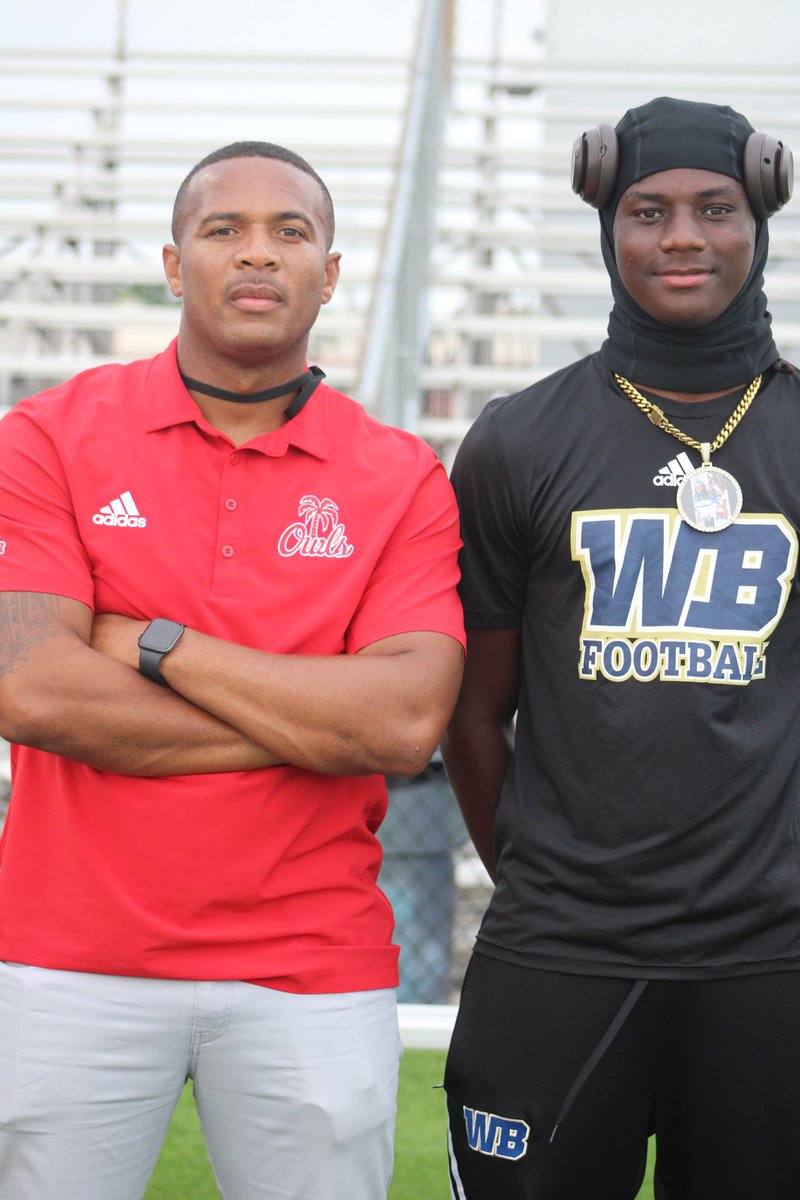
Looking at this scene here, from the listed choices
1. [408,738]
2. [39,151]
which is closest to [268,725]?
[408,738]

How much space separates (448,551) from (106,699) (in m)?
0.53

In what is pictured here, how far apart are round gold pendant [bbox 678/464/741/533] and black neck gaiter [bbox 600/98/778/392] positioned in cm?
15

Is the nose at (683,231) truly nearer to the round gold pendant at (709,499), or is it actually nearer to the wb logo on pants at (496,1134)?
the round gold pendant at (709,499)

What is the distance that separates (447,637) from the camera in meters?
2.11

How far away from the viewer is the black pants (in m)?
2.02

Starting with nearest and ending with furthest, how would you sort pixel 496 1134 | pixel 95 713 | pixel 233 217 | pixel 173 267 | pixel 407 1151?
1. pixel 95 713
2. pixel 496 1134
3. pixel 233 217
4. pixel 173 267
5. pixel 407 1151

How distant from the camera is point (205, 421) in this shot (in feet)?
7.07

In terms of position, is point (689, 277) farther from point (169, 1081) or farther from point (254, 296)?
point (169, 1081)

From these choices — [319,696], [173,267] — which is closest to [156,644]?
[319,696]

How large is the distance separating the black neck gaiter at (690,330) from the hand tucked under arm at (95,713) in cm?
78

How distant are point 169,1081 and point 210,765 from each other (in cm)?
42

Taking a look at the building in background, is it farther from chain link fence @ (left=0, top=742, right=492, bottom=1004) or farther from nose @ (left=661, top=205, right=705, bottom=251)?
nose @ (left=661, top=205, right=705, bottom=251)

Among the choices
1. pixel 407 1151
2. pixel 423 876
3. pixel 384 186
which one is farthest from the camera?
pixel 384 186

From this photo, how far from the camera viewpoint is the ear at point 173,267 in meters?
→ 2.26
